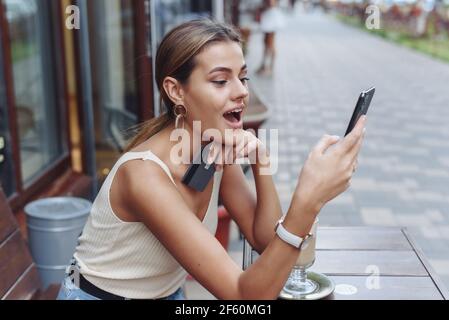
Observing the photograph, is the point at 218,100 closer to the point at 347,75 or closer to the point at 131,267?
the point at 131,267

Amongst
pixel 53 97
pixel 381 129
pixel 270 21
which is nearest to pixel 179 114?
pixel 53 97

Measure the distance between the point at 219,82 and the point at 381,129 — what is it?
6035 mm

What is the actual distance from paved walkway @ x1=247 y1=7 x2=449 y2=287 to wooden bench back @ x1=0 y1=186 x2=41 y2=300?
54.0 inches

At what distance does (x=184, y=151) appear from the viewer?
5.21ft

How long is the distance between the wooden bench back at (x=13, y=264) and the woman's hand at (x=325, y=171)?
4.62 feet

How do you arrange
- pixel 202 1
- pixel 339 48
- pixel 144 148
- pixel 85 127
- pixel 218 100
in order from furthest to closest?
pixel 339 48
pixel 202 1
pixel 85 127
pixel 144 148
pixel 218 100

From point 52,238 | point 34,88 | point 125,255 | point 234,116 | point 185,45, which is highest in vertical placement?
point 185,45

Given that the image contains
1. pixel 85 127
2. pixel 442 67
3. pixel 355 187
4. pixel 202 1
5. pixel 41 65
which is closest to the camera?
pixel 85 127

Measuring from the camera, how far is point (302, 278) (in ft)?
5.79

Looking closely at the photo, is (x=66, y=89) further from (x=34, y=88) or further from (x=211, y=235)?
(x=211, y=235)

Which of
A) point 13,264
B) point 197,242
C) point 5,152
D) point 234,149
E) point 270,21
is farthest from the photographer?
point 270,21

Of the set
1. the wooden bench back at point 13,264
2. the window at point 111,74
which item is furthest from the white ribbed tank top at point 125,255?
the window at point 111,74

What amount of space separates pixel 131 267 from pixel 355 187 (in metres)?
3.81
